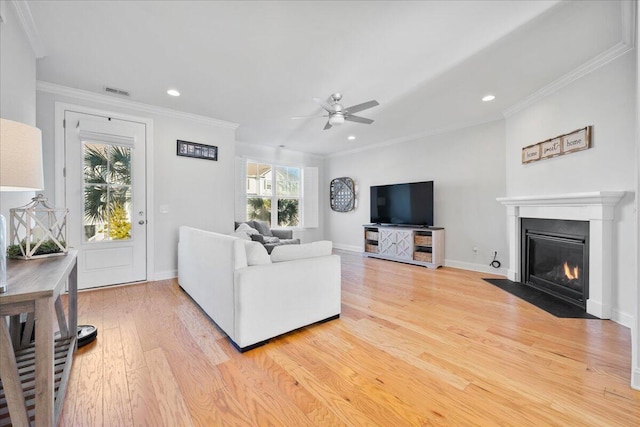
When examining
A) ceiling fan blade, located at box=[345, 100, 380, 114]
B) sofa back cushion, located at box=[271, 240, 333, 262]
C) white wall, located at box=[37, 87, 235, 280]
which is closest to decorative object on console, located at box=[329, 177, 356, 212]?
white wall, located at box=[37, 87, 235, 280]

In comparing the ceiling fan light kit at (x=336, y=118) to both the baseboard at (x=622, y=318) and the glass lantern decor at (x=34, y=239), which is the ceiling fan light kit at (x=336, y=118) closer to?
the glass lantern decor at (x=34, y=239)

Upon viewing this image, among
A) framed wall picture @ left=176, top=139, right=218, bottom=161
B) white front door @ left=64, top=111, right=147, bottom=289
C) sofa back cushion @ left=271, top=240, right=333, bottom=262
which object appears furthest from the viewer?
framed wall picture @ left=176, top=139, right=218, bottom=161

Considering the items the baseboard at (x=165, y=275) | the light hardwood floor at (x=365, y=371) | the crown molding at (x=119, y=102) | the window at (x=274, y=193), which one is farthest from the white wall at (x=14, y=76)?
the window at (x=274, y=193)

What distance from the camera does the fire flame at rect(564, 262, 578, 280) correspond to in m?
2.98

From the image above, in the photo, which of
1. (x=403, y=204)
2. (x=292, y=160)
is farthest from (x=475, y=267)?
(x=292, y=160)

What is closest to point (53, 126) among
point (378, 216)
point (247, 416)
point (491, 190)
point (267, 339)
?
point (267, 339)

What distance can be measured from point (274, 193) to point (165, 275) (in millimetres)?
3031

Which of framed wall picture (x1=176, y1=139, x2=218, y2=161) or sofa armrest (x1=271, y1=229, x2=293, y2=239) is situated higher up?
framed wall picture (x1=176, y1=139, x2=218, y2=161)

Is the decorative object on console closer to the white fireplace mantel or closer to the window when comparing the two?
the window

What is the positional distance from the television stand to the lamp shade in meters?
4.81

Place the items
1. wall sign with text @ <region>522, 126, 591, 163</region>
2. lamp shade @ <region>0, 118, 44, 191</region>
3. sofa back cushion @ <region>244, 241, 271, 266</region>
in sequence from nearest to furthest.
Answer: lamp shade @ <region>0, 118, 44, 191</region>
sofa back cushion @ <region>244, 241, 271, 266</region>
wall sign with text @ <region>522, 126, 591, 163</region>

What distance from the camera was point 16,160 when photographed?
1.12 meters

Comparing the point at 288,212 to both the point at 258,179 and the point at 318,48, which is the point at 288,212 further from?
the point at 318,48

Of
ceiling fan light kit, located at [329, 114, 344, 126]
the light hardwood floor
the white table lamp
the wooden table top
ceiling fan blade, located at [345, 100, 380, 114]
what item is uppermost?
ceiling fan blade, located at [345, 100, 380, 114]
